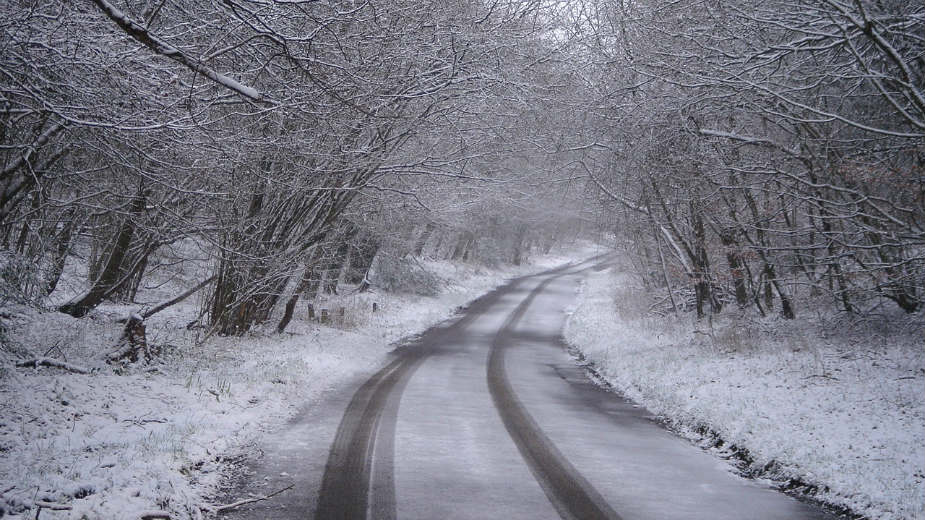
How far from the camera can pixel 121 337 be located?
430 inches

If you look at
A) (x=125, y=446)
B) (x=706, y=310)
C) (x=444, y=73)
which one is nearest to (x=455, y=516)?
(x=125, y=446)

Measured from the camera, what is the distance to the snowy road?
19.7 ft

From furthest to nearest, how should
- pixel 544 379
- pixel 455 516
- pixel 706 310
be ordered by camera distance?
pixel 706 310 → pixel 544 379 → pixel 455 516

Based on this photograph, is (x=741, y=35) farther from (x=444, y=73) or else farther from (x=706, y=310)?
(x=706, y=310)

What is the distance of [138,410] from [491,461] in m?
4.60

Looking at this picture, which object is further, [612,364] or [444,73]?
[612,364]

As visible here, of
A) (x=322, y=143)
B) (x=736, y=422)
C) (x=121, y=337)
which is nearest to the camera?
(x=736, y=422)

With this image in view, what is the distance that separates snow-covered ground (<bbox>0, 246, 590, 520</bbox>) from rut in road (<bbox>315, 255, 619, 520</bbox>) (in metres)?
1.05

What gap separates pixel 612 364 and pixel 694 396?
4.65 meters

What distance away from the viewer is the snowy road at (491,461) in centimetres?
600

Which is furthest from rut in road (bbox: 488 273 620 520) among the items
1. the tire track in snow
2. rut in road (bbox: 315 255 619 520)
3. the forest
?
the forest

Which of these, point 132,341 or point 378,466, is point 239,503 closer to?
point 378,466

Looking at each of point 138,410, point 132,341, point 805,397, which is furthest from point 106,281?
point 805,397

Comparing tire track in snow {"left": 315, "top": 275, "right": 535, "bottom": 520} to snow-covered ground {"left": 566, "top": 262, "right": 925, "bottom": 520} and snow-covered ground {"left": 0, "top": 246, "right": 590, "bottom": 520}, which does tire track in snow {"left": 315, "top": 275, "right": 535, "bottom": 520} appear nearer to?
snow-covered ground {"left": 0, "top": 246, "right": 590, "bottom": 520}
